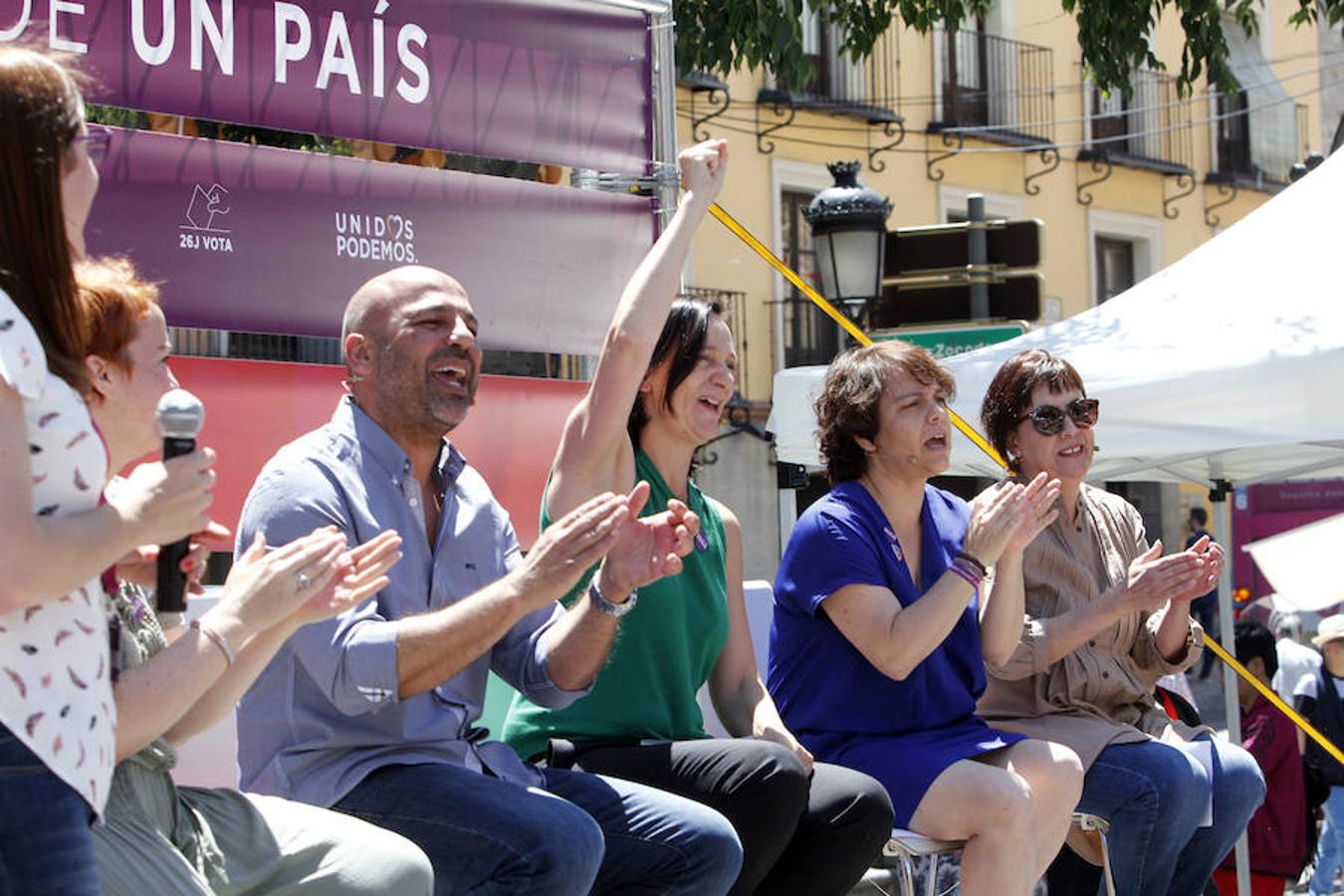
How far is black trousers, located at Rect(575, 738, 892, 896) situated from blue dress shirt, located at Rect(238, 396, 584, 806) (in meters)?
0.29

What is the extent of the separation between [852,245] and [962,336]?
76 cm

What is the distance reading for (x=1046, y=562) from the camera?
188 inches

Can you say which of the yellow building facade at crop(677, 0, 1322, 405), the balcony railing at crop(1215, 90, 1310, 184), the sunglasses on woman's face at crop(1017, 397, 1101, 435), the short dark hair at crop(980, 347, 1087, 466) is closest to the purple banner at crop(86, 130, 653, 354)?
the short dark hair at crop(980, 347, 1087, 466)

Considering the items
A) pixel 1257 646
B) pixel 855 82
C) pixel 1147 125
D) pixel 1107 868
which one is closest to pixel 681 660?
pixel 1107 868

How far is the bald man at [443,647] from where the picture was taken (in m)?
3.05

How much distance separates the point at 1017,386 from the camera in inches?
195

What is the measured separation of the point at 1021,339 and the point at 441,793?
13.1 feet

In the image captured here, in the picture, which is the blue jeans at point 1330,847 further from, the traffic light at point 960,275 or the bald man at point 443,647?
the bald man at point 443,647

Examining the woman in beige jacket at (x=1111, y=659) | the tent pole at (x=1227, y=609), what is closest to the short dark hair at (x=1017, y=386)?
the woman in beige jacket at (x=1111, y=659)

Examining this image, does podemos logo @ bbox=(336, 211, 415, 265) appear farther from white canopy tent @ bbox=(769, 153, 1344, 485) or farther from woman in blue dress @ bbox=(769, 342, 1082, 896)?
white canopy tent @ bbox=(769, 153, 1344, 485)

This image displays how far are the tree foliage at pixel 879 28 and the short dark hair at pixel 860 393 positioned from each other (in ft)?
15.4

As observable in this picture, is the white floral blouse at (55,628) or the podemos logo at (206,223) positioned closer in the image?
the white floral blouse at (55,628)

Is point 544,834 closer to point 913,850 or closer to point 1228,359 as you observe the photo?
point 913,850

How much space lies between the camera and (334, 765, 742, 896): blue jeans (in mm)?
3068
